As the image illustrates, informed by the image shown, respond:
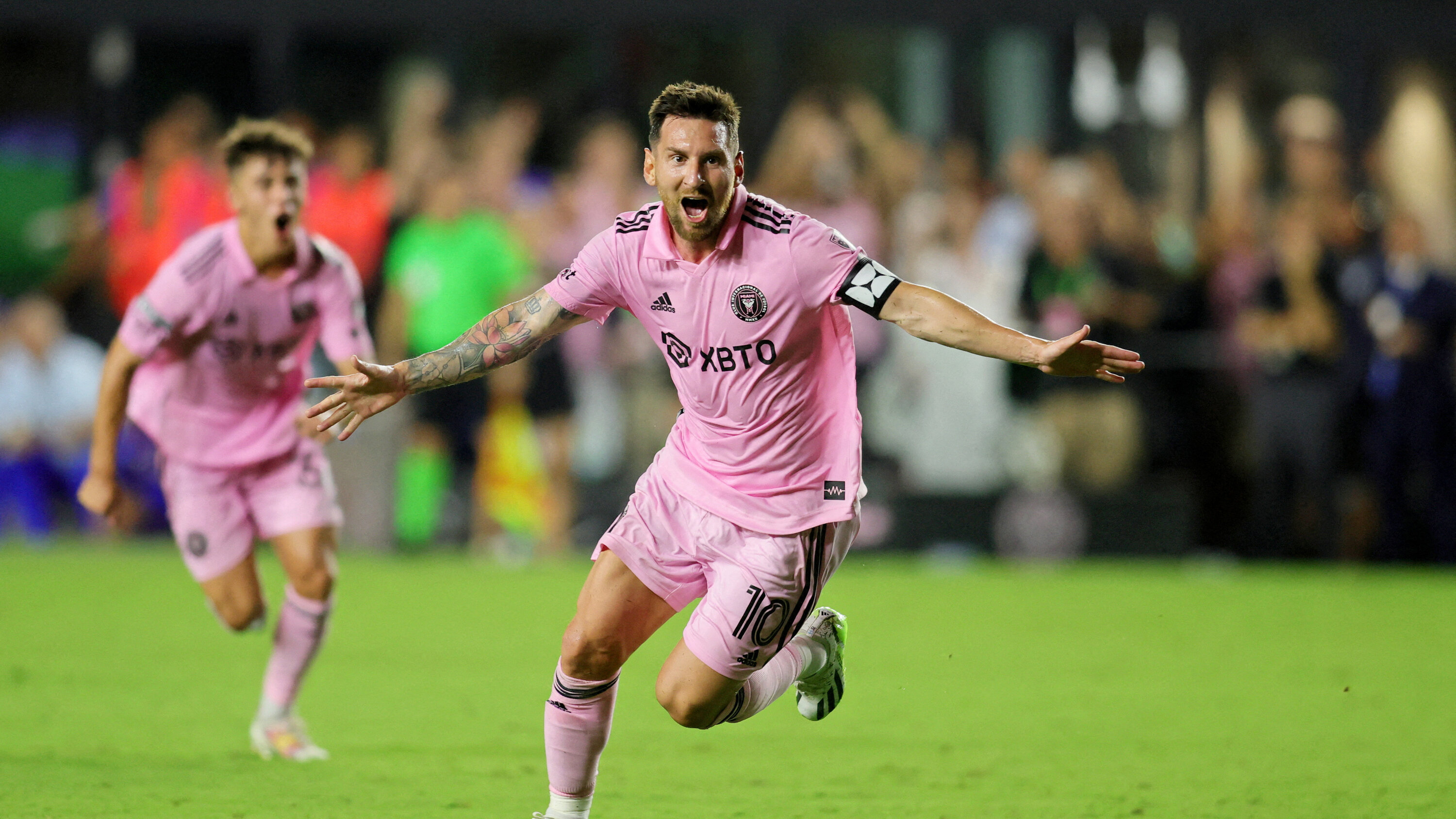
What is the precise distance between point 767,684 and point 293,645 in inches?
84.1

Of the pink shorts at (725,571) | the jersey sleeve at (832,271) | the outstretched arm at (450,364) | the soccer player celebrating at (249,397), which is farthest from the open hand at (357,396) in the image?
the soccer player celebrating at (249,397)

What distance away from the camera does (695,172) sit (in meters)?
5.26

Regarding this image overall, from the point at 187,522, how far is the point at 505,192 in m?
7.50

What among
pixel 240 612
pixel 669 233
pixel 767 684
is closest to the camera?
pixel 669 233

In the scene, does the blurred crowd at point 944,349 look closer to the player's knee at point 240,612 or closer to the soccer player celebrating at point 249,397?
the soccer player celebrating at point 249,397

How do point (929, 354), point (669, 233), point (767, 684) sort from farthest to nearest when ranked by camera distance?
1. point (929, 354)
2. point (767, 684)
3. point (669, 233)

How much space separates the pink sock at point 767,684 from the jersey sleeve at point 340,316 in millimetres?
2221

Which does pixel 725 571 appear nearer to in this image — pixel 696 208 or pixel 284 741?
pixel 696 208

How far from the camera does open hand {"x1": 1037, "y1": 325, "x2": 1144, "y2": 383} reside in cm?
496

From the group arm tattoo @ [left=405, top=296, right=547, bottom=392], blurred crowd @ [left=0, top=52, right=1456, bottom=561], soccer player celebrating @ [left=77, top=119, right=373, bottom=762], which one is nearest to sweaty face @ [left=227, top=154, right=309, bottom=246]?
soccer player celebrating @ [left=77, top=119, right=373, bottom=762]

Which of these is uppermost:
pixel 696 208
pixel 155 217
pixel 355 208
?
pixel 696 208

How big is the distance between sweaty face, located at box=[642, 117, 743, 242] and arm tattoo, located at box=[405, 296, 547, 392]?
569mm

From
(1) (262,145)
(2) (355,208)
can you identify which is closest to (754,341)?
(1) (262,145)

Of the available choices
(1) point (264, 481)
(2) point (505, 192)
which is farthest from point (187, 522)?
(2) point (505, 192)
